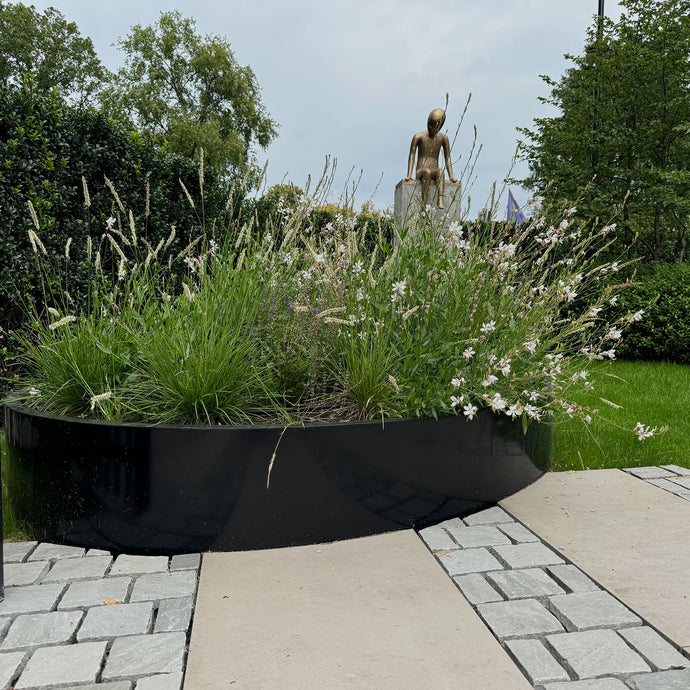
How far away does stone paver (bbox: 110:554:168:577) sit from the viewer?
1.98 meters

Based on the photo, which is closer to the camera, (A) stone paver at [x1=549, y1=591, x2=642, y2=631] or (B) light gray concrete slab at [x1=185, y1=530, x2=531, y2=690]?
(B) light gray concrete slab at [x1=185, y1=530, x2=531, y2=690]

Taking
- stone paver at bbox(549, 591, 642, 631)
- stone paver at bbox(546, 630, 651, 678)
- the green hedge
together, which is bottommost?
stone paver at bbox(546, 630, 651, 678)

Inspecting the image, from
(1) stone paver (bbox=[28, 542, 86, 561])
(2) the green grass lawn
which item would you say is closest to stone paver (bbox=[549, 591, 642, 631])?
(2) the green grass lawn

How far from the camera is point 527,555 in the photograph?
2078mm

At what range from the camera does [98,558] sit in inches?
82.0

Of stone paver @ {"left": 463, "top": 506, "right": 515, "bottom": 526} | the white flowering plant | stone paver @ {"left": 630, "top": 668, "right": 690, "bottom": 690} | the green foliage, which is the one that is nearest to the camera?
stone paver @ {"left": 630, "top": 668, "right": 690, "bottom": 690}

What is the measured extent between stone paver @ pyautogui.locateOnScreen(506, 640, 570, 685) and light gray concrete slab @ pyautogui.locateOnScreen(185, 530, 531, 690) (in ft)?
0.12

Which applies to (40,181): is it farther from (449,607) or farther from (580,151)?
(580,151)

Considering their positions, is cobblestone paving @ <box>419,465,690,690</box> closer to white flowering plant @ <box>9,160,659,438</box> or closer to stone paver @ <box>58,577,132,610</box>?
white flowering plant @ <box>9,160,659,438</box>

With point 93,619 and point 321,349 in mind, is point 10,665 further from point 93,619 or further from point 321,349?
point 321,349

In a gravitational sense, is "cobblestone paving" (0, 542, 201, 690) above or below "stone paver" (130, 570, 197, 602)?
below

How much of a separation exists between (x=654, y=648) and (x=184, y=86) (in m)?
25.3

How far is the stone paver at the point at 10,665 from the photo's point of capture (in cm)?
138

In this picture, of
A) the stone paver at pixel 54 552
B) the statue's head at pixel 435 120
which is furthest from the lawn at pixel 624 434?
the statue's head at pixel 435 120
